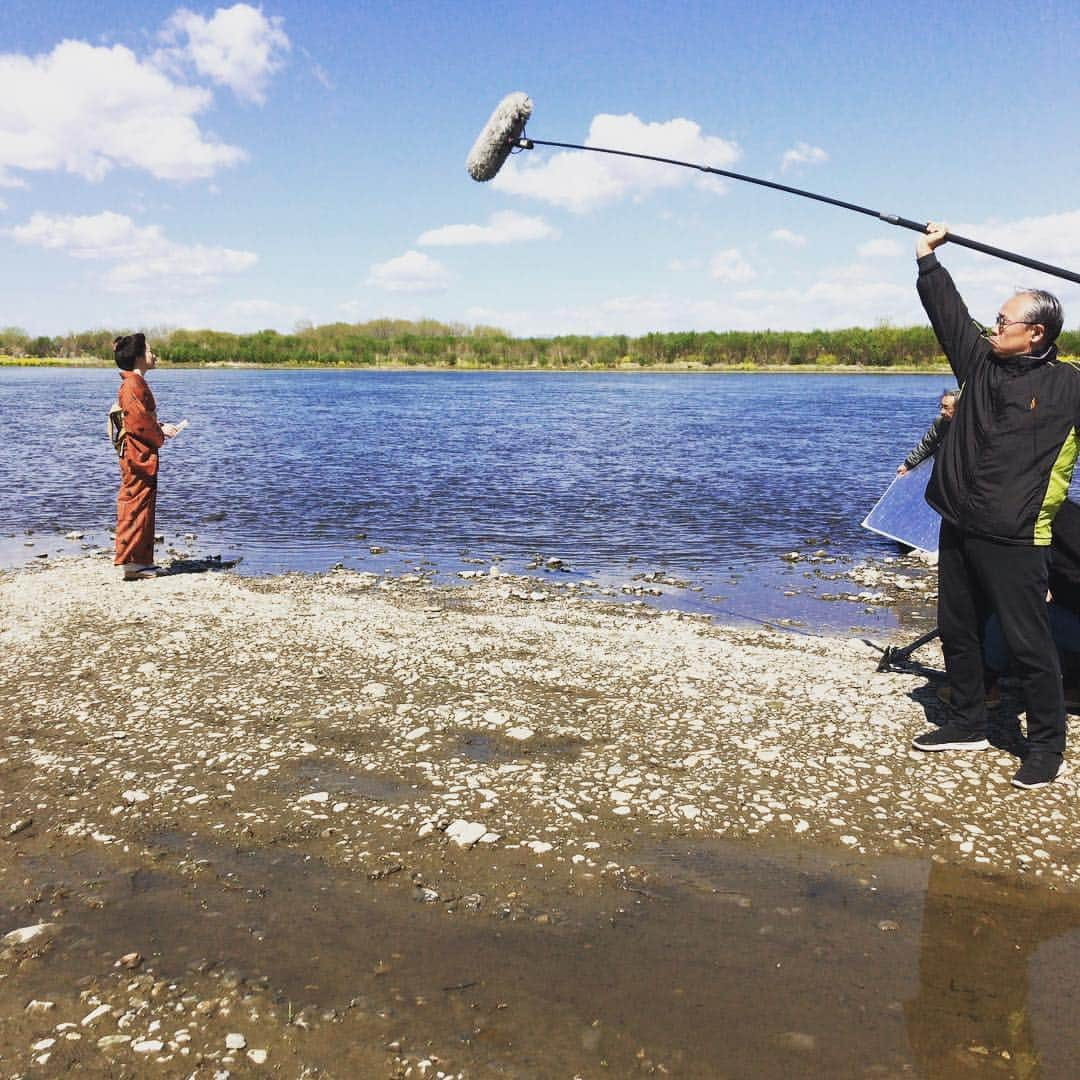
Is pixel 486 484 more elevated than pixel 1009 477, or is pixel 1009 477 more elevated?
pixel 1009 477

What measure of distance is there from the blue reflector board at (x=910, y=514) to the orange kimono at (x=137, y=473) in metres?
6.70

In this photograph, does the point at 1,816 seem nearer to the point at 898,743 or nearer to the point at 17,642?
the point at 17,642

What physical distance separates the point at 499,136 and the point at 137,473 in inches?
202

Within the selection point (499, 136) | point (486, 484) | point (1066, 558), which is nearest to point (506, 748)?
A: point (1066, 558)

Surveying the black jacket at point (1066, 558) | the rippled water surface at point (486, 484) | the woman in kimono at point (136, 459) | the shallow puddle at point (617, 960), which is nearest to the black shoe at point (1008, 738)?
the black jacket at point (1066, 558)

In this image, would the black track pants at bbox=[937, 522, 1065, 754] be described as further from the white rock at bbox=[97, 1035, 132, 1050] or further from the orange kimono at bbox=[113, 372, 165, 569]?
the orange kimono at bbox=[113, 372, 165, 569]

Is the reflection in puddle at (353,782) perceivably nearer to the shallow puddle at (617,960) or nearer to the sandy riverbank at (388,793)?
the sandy riverbank at (388,793)

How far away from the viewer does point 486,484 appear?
17.4 meters

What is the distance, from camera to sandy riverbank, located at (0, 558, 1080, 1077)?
3.04 meters

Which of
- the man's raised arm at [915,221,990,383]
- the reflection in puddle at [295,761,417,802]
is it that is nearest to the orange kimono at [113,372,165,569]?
the reflection in puddle at [295,761,417,802]

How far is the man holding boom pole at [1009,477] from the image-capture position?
164 inches

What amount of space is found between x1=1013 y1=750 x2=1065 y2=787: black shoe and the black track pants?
38mm

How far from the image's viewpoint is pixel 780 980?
312cm

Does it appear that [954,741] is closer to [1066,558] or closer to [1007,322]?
[1066,558]
